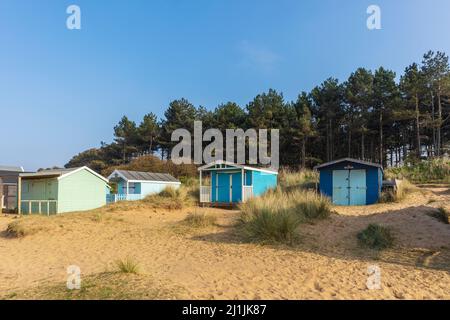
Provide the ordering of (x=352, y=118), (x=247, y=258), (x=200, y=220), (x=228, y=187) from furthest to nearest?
(x=352, y=118) → (x=228, y=187) → (x=200, y=220) → (x=247, y=258)

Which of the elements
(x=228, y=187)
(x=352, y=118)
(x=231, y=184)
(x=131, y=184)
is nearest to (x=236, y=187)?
(x=231, y=184)

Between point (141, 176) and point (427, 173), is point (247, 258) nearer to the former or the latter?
point (141, 176)

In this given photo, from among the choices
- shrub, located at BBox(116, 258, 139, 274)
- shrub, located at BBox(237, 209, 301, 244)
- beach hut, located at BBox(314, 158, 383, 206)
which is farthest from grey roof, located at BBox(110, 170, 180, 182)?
shrub, located at BBox(116, 258, 139, 274)

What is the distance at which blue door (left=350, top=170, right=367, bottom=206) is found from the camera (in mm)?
18594

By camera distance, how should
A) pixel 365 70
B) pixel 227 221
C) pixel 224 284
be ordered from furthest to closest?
pixel 365 70 → pixel 227 221 → pixel 224 284

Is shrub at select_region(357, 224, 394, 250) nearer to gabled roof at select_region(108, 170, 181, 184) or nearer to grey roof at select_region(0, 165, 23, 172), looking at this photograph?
gabled roof at select_region(108, 170, 181, 184)

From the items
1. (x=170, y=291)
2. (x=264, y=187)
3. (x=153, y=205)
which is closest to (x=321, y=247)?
(x=170, y=291)

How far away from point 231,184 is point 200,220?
9741 millimetres

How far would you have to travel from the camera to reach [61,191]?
18922 millimetres

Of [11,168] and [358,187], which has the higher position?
[11,168]

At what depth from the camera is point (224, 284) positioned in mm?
5637

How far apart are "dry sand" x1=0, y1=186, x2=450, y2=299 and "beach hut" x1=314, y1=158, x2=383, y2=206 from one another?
6021 mm
